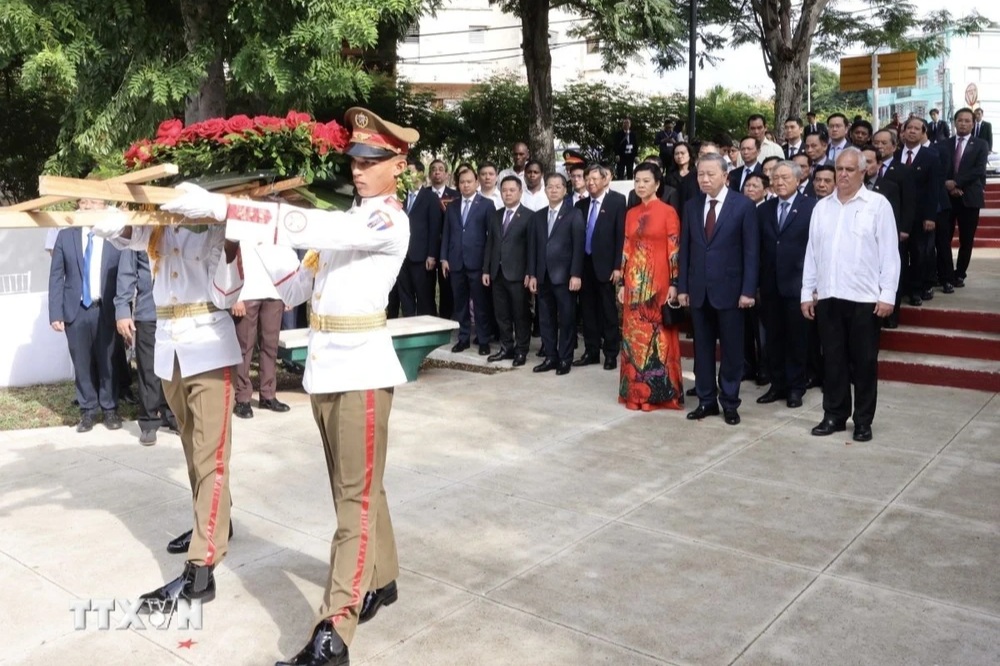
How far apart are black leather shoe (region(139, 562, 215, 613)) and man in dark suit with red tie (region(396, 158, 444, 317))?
20.4 ft

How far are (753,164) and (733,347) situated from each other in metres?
2.96

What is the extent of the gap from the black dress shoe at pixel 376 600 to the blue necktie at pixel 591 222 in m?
5.38

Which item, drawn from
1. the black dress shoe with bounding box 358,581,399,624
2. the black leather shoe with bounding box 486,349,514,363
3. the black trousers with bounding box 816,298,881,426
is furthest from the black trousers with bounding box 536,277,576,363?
the black dress shoe with bounding box 358,581,399,624

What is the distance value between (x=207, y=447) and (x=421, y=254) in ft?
20.3

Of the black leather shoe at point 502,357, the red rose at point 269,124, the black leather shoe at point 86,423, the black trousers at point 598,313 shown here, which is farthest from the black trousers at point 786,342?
the black leather shoe at point 86,423

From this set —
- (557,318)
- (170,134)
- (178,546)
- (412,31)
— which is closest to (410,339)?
(557,318)

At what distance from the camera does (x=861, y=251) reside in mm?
6383

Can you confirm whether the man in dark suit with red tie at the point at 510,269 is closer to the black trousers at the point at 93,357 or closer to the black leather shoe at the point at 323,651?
the black trousers at the point at 93,357

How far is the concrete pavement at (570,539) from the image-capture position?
3.74m

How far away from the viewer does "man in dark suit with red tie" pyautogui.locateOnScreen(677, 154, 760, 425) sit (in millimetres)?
Result: 7016

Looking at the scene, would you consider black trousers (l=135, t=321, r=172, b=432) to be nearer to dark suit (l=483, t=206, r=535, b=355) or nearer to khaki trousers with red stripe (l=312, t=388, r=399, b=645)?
dark suit (l=483, t=206, r=535, b=355)

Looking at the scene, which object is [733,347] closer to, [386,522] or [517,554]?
[517,554]

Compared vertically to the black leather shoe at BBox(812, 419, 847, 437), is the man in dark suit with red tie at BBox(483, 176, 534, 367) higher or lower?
higher

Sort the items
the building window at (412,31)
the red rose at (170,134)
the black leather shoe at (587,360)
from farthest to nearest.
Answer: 1. the building window at (412,31)
2. the black leather shoe at (587,360)
3. the red rose at (170,134)
